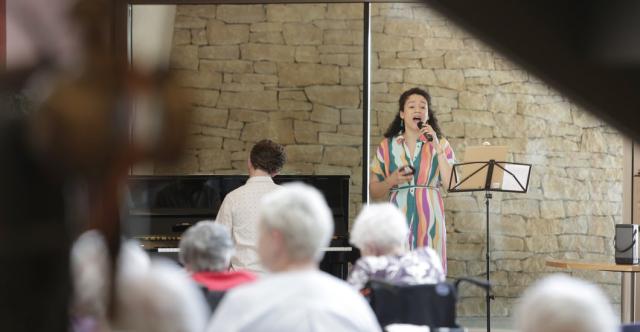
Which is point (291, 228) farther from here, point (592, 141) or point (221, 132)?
point (592, 141)

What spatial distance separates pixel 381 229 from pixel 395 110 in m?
4.12

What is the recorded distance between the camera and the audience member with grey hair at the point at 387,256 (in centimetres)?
345

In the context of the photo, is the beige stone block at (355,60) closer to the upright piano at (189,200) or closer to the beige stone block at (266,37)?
the beige stone block at (266,37)

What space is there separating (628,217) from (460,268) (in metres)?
1.31

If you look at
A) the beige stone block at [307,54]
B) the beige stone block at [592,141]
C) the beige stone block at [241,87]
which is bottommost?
the beige stone block at [592,141]

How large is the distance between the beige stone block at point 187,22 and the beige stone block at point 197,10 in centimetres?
3

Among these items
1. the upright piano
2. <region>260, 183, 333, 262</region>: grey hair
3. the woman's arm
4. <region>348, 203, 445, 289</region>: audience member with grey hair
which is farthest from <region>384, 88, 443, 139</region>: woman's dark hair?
<region>260, 183, 333, 262</region>: grey hair

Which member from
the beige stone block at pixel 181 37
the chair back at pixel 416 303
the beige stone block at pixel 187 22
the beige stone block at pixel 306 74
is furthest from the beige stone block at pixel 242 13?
the chair back at pixel 416 303

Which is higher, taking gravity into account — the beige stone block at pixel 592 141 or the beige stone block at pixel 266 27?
the beige stone block at pixel 266 27

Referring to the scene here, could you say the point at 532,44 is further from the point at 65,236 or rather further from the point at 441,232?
the point at 441,232

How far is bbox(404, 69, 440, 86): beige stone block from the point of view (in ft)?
25.4

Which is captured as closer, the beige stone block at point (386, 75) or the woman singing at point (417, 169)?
the woman singing at point (417, 169)

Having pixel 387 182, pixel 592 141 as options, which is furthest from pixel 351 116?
pixel 592 141

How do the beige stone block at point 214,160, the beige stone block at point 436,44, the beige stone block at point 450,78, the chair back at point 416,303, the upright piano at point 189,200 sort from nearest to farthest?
the chair back at point 416,303
the upright piano at point 189,200
the beige stone block at point 214,160
the beige stone block at point 436,44
the beige stone block at point 450,78
